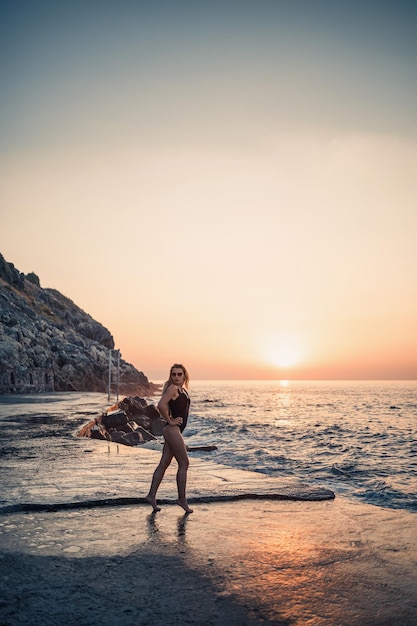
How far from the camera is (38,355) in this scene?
147ft

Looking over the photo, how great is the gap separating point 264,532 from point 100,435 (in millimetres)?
10924

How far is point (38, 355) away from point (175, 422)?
4176cm

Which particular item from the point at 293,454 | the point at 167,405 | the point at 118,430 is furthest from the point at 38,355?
the point at 167,405

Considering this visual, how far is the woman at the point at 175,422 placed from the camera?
5.98m

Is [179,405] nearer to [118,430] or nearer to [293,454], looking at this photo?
[293,454]

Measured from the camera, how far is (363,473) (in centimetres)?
1299

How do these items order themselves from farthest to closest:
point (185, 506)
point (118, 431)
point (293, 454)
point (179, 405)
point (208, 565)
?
point (118, 431), point (293, 454), point (179, 405), point (185, 506), point (208, 565)

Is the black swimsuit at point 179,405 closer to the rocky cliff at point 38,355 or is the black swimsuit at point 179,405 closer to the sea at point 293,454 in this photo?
the sea at point 293,454

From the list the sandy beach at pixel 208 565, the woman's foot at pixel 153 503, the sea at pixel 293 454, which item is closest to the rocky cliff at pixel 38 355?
the sea at pixel 293 454

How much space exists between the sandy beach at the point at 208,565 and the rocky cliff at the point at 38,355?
3305cm

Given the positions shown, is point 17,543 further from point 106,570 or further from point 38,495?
point 38,495

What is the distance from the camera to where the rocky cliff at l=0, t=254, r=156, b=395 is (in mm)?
39344

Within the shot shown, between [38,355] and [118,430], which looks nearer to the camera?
[118,430]

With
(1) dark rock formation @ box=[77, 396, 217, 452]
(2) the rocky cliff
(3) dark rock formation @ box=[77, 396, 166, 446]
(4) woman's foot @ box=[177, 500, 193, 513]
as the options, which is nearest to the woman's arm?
(4) woman's foot @ box=[177, 500, 193, 513]
